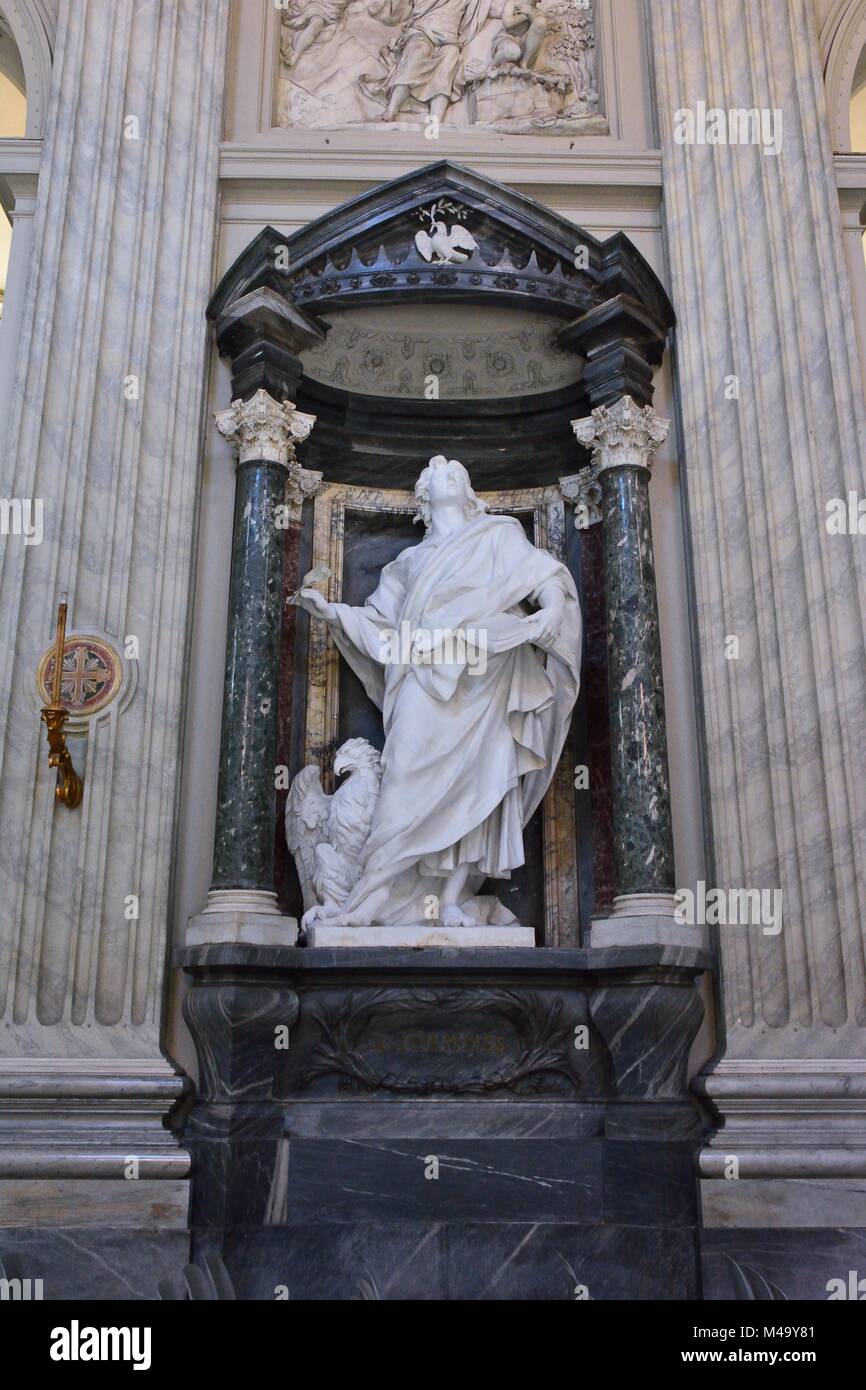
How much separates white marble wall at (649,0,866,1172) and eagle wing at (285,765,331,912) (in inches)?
66.2

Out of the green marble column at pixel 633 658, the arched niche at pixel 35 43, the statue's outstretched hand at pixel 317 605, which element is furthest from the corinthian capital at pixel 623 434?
the arched niche at pixel 35 43

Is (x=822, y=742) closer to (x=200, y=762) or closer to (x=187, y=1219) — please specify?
(x=200, y=762)

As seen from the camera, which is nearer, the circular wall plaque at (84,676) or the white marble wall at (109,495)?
the white marble wall at (109,495)

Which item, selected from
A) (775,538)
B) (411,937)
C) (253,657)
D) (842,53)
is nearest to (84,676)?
(253,657)

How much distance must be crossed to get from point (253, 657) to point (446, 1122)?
2050 mm

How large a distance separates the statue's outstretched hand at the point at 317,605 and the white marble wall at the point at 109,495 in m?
0.52

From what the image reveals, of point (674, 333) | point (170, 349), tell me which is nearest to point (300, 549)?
point (170, 349)

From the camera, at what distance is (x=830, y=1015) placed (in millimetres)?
5324

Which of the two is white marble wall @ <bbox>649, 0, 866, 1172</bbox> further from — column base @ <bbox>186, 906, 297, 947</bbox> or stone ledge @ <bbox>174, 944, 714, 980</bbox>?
column base @ <bbox>186, 906, 297, 947</bbox>

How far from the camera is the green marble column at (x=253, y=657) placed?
A: 5.46 m

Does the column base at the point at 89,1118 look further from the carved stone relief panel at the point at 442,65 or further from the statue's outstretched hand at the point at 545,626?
the carved stone relief panel at the point at 442,65

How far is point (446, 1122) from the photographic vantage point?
5238mm

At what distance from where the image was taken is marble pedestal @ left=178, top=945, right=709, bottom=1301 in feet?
16.3

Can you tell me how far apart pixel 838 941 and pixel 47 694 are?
3388 mm
